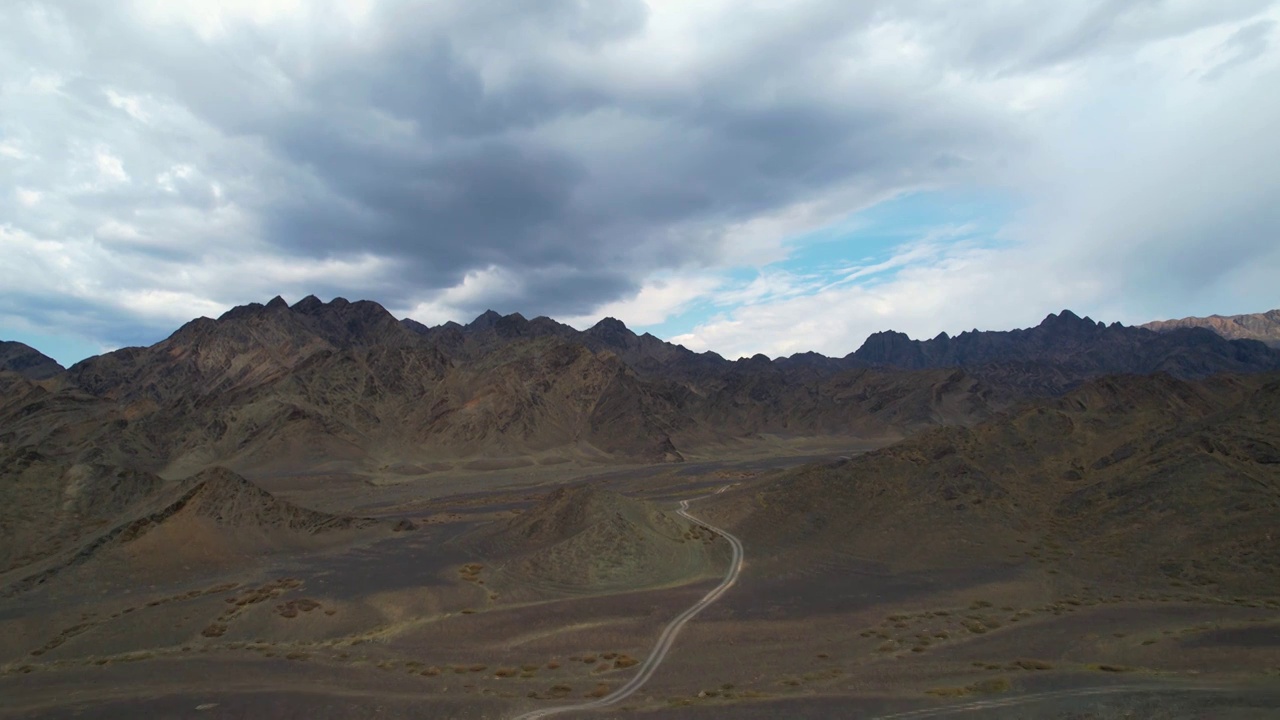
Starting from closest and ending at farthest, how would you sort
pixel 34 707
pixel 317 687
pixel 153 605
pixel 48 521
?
pixel 34 707 < pixel 317 687 < pixel 153 605 < pixel 48 521

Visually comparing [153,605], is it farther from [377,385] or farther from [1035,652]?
[377,385]

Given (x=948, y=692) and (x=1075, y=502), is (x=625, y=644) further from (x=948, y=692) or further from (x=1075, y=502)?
(x=1075, y=502)

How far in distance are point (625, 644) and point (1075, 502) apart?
Result: 5402 cm

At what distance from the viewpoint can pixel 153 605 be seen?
4775cm

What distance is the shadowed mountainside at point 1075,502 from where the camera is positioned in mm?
53500

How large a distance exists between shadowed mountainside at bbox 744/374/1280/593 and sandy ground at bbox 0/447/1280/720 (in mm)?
4558

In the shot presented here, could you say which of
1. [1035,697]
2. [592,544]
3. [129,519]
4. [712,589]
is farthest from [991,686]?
[129,519]

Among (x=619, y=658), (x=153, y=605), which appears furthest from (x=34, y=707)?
(x=619, y=658)

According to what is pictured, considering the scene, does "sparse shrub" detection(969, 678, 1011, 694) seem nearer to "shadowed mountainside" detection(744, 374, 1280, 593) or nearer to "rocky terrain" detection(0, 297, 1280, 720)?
"rocky terrain" detection(0, 297, 1280, 720)

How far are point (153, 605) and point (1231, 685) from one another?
59.9m

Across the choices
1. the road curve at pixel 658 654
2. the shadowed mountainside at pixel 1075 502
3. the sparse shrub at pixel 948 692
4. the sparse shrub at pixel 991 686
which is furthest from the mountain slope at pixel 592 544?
the sparse shrub at pixel 991 686

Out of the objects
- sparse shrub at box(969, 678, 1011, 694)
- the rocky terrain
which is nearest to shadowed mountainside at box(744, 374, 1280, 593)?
the rocky terrain

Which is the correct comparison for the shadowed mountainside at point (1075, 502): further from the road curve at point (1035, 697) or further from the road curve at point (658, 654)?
the road curve at point (1035, 697)

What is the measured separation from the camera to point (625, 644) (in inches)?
1592
